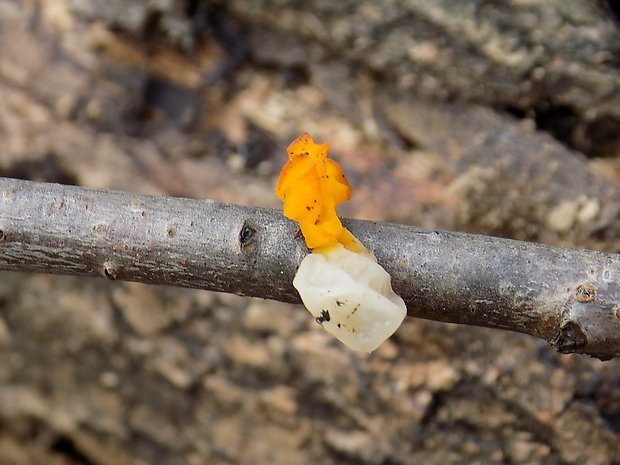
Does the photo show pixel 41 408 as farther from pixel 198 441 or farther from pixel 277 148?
pixel 277 148

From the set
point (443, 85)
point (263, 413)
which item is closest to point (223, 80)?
point (443, 85)

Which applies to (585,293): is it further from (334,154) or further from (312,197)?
(334,154)

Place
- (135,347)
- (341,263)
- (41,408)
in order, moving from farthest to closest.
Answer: (41,408) < (135,347) < (341,263)

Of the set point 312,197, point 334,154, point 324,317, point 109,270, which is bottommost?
point 324,317

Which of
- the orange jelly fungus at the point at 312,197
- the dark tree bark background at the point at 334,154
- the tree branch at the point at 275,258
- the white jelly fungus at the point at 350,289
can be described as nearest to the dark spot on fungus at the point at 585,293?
the tree branch at the point at 275,258

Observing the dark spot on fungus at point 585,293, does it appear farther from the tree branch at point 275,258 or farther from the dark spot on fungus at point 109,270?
the dark spot on fungus at point 109,270

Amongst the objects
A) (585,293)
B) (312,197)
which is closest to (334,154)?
(312,197)
